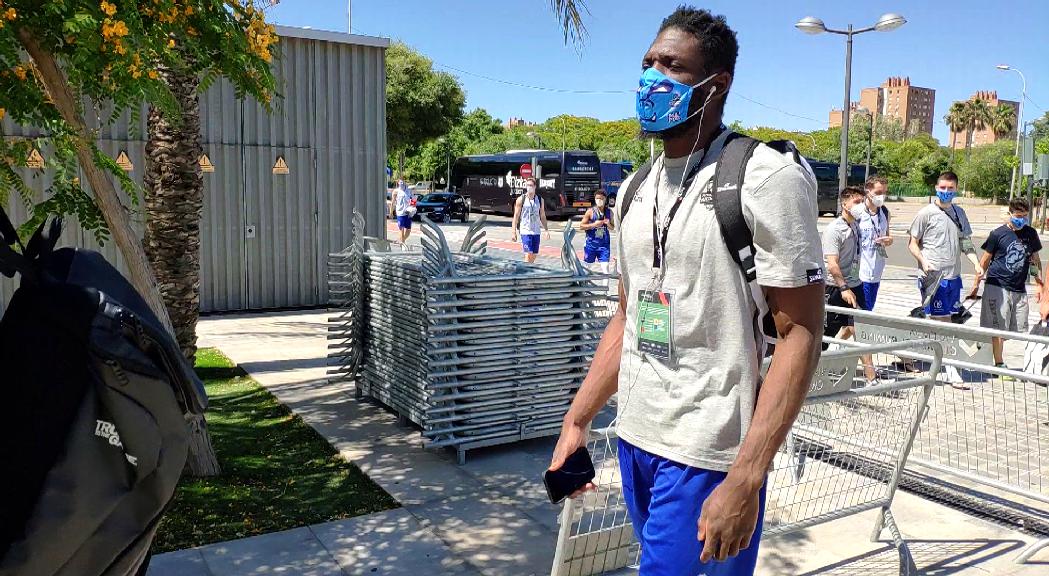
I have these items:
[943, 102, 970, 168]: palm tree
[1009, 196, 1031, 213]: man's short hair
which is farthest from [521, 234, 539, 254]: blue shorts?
[943, 102, 970, 168]: palm tree

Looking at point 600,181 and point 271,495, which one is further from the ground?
point 600,181

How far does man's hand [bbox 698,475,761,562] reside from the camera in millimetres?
2139

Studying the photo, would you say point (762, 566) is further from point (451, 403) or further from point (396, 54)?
point (396, 54)

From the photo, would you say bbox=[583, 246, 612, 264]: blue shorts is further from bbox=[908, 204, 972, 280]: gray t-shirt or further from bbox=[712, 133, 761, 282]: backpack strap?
bbox=[712, 133, 761, 282]: backpack strap

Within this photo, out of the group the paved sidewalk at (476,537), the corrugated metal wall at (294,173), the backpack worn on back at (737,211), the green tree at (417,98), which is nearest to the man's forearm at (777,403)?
the backpack worn on back at (737,211)

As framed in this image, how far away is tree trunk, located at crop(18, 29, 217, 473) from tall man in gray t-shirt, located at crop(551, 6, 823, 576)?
8.31ft

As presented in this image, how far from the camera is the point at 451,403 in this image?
5.88 meters

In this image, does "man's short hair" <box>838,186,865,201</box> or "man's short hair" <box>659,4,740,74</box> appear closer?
"man's short hair" <box>659,4,740,74</box>

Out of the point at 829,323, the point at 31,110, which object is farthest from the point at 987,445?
the point at 31,110

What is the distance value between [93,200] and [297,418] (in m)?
2.64

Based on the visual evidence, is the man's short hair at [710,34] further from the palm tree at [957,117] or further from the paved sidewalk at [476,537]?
the palm tree at [957,117]

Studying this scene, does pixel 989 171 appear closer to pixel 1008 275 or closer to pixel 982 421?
pixel 1008 275

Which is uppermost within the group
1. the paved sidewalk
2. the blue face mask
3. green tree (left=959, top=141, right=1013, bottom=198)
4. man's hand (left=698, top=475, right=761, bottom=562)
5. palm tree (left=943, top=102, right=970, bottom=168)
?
palm tree (left=943, top=102, right=970, bottom=168)

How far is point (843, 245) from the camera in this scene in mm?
8492
